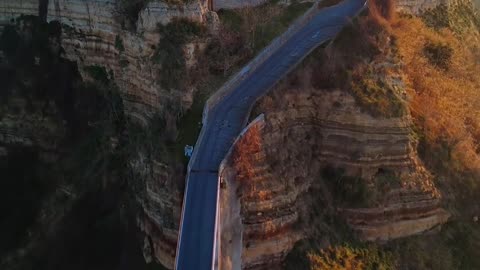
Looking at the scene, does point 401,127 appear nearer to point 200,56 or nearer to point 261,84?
point 261,84

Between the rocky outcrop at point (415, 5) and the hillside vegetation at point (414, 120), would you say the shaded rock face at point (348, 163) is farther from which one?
the rocky outcrop at point (415, 5)

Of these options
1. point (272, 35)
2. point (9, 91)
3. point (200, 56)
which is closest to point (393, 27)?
point (272, 35)

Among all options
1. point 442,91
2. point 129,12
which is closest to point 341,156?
point 442,91

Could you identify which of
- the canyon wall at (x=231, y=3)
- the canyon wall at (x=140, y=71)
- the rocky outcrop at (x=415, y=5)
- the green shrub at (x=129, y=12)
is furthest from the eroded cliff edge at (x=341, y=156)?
the rocky outcrop at (x=415, y=5)

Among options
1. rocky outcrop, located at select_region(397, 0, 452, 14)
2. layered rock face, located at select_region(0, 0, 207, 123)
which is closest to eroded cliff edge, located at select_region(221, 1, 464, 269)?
layered rock face, located at select_region(0, 0, 207, 123)

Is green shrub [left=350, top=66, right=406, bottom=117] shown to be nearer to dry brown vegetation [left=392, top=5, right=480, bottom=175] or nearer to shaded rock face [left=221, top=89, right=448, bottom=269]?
shaded rock face [left=221, top=89, right=448, bottom=269]

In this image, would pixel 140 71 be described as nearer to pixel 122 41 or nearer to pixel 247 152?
pixel 122 41
